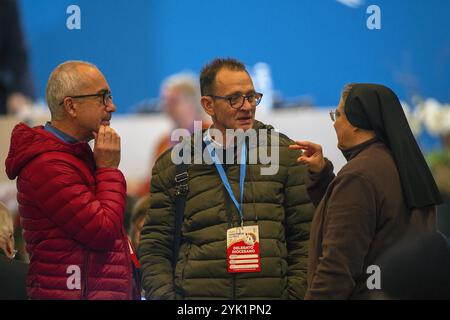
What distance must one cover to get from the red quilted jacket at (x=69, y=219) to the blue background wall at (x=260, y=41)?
5.65ft

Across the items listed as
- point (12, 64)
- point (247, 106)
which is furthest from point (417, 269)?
point (12, 64)

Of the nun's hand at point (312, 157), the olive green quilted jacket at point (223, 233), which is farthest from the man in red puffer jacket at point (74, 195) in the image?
the nun's hand at point (312, 157)

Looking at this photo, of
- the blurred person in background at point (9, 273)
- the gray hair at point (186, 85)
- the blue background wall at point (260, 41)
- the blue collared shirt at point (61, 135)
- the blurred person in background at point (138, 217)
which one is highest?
the blue background wall at point (260, 41)

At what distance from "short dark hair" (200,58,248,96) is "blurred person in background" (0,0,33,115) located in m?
2.63

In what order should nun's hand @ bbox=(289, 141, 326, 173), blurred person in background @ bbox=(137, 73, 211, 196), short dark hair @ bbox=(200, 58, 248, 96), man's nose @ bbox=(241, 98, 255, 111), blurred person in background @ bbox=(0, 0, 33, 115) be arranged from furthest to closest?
blurred person in background @ bbox=(0, 0, 33, 115) < blurred person in background @ bbox=(137, 73, 211, 196) < short dark hair @ bbox=(200, 58, 248, 96) < man's nose @ bbox=(241, 98, 255, 111) < nun's hand @ bbox=(289, 141, 326, 173)

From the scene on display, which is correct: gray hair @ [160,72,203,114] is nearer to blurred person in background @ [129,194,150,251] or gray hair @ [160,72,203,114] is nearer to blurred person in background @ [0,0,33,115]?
blurred person in background @ [0,0,33,115]

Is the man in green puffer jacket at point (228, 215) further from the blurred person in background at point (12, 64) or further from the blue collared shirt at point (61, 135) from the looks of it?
the blurred person in background at point (12, 64)

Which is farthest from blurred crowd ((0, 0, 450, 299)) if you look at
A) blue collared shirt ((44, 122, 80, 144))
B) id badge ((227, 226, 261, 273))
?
id badge ((227, 226, 261, 273))

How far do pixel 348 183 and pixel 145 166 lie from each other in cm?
258

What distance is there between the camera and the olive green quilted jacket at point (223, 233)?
3.89 m

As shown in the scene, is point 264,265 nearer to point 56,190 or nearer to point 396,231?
point 396,231

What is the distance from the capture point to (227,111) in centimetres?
399

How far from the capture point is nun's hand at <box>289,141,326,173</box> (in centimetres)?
385

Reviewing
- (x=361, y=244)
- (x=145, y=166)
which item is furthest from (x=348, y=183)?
(x=145, y=166)
